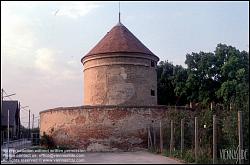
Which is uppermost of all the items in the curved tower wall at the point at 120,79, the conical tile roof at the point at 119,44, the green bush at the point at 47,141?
the conical tile roof at the point at 119,44

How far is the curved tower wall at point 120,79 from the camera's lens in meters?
34.6

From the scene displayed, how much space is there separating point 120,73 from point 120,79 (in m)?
0.46

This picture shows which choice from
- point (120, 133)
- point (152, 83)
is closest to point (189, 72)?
point (152, 83)

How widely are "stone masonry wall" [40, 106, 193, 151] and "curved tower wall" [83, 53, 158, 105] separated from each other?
5225mm

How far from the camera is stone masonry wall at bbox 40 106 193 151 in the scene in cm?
2889

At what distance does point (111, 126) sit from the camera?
29.0m

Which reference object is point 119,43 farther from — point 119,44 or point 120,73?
point 120,73

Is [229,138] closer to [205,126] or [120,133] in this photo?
[205,126]

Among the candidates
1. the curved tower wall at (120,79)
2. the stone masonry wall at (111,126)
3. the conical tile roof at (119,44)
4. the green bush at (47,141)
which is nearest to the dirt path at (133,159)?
the stone masonry wall at (111,126)

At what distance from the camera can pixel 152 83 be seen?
3631 centimetres

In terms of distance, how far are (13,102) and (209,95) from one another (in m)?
28.7

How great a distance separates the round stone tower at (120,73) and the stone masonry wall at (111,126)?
522 cm

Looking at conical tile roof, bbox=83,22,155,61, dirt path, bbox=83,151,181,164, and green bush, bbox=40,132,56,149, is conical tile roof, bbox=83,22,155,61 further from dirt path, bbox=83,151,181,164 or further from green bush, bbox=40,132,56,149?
dirt path, bbox=83,151,181,164

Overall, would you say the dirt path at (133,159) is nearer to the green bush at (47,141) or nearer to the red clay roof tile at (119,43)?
the green bush at (47,141)
